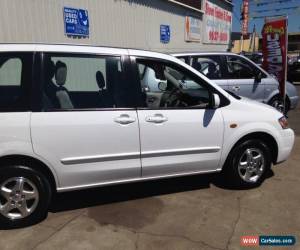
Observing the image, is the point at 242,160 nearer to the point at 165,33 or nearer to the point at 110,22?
the point at 110,22

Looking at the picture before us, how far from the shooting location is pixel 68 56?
3.69m

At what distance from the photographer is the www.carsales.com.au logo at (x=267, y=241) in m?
3.40

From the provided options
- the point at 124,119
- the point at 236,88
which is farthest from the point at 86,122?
the point at 236,88

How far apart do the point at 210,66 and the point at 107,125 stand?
15.5ft

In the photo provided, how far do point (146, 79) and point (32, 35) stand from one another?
453 centimetres

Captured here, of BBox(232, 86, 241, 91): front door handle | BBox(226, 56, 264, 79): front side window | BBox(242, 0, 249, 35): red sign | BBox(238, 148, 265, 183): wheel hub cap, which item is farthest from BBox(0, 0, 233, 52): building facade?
BBox(242, 0, 249, 35): red sign

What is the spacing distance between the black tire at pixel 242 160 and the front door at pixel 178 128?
0.68 ft

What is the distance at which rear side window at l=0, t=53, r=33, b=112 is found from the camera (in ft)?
11.3

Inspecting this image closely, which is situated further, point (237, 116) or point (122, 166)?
point (237, 116)

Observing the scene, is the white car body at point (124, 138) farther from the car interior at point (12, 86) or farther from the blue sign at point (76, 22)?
the blue sign at point (76, 22)

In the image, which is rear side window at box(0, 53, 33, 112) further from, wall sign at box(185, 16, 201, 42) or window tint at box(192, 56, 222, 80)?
wall sign at box(185, 16, 201, 42)

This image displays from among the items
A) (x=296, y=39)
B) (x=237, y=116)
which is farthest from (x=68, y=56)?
(x=296, y=39)

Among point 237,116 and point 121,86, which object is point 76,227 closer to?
point 121,86

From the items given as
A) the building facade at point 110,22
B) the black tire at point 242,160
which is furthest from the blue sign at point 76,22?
the black tire at point 242,160
